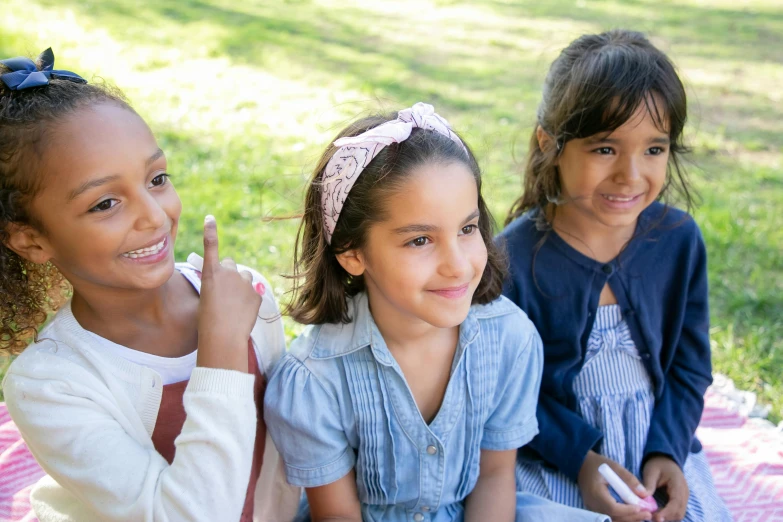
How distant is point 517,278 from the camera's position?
248cm

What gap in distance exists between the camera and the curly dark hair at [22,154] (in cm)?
175

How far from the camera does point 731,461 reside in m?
2.77

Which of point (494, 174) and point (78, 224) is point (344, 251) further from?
point (494, 174)

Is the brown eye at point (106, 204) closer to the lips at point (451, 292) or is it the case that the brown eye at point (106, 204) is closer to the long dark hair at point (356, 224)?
the long dark hair at point (356, 224)

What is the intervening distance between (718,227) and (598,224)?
2.21 meters

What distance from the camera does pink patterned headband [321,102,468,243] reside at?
73.2 inches

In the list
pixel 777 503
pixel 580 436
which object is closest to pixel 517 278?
pixel 580 436

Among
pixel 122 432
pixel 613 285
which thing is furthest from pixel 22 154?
pixel 613 285

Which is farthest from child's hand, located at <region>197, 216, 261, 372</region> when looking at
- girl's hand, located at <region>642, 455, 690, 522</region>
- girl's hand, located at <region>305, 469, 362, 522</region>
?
girl's hand, located at <region>642, 455, 690, 522</region>

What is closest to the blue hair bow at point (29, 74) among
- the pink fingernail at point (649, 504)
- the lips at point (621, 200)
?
the lips at point (621, 200)

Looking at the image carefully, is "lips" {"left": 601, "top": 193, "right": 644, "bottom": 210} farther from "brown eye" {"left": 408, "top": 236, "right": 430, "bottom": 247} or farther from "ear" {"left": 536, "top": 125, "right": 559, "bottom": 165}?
"brown eye" {"left": 408, "top": 236, "right": 430, "bottom": 247}

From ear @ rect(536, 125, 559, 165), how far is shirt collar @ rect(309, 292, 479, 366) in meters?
0.72

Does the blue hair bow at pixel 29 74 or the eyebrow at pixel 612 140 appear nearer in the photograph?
the blue hair bow at pixel 29 74

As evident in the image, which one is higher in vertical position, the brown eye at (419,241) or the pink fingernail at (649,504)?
the brown eye at (419,241)
